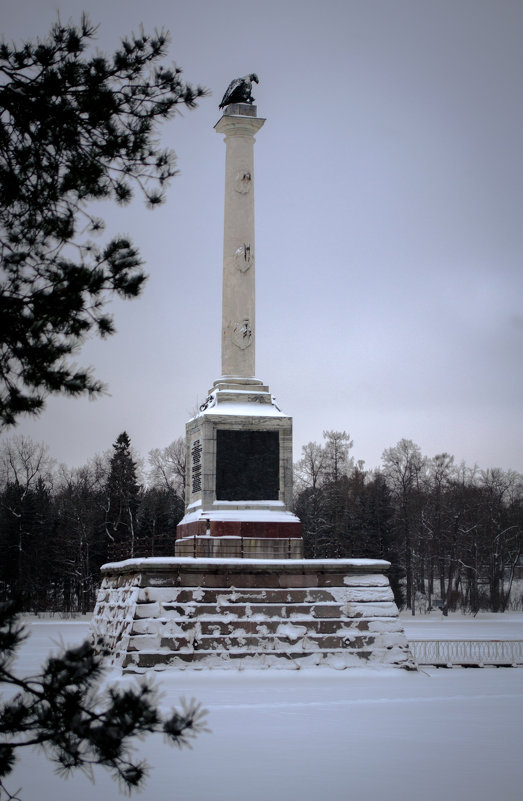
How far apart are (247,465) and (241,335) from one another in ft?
12.1

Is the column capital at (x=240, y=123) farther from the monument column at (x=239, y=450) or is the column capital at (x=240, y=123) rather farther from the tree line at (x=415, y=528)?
the tree line at (x=415, y=528)

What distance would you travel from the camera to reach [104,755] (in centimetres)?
448

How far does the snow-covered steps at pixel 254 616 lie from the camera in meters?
14.6

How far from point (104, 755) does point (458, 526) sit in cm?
4791

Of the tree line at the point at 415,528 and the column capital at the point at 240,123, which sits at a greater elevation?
the column capital at the point at 240,123

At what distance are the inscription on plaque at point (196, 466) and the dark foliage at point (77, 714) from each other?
Answer: 1573 cm

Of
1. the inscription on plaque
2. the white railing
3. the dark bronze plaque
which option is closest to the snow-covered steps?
the white railing

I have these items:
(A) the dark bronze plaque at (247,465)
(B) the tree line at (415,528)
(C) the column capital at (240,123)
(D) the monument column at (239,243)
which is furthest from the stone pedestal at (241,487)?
(B) the tree line at (415,528)

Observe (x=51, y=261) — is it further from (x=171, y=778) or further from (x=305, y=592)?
(x=305, y=592)

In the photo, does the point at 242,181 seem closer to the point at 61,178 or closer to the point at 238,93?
the point at 238,93

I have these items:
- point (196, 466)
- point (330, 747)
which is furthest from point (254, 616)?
point (330, 747)

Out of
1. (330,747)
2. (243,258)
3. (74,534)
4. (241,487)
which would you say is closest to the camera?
Answer: (330,747)

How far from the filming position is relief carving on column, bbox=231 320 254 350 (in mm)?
22484

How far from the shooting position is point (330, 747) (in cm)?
875
